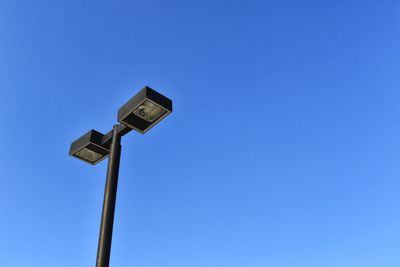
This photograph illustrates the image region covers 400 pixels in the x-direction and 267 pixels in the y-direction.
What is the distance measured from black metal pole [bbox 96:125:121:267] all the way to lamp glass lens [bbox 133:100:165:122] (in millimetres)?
460

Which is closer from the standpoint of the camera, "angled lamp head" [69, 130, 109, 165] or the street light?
the street light

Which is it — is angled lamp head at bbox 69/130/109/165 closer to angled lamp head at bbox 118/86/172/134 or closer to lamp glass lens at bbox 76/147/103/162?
lamp glass lens at bbox 76/147/103/162

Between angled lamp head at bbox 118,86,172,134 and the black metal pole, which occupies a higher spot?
angled lamp head at bbox 118,86,172,134

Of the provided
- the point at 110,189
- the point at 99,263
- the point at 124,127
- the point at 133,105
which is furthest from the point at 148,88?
the point at 99,263

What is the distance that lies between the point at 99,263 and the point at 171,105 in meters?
2.03

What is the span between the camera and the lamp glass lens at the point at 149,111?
474 centimetres

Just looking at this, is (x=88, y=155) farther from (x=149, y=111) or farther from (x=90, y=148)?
(x=149, y=111)

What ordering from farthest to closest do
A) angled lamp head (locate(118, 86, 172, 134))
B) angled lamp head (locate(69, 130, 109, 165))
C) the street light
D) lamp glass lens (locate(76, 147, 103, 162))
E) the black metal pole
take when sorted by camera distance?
1. lamp glass lens (locate(76, 147, 103, 162))
2. angled lamp head (locate(69, 130, 109, 165))
3. angled lamp head (locate(118, 86, 172, 134))
4. the street light
5. the black metal pole

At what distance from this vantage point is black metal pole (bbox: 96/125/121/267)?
4039mm

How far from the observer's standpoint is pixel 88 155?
17.9 feet

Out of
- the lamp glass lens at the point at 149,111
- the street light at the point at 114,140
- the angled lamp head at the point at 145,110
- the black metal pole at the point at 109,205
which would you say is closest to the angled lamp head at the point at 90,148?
the street light at the point at 114,140

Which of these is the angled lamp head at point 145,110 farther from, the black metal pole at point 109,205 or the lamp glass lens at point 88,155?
the lamp glass lens at point 88,155

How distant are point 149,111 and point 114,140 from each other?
2.02ft

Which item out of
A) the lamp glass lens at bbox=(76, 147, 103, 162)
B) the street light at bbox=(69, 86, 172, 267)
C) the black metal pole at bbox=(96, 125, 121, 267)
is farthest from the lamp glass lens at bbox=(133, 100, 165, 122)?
the lamp glass lens at bbox=(76, 147, 103, 162)
